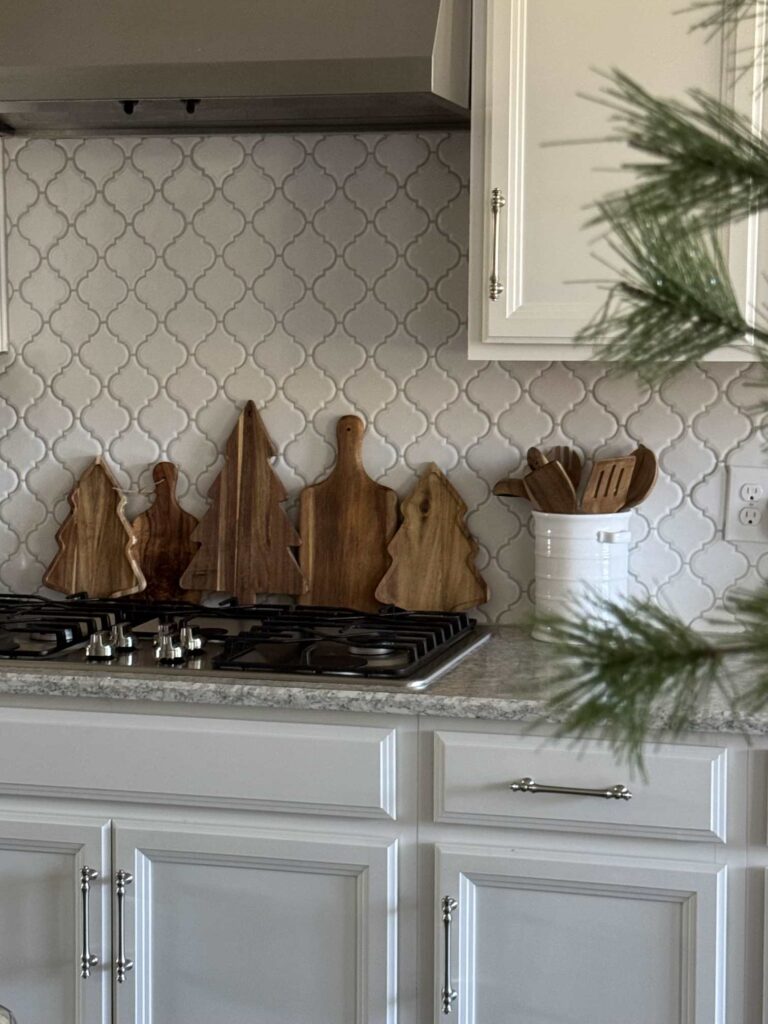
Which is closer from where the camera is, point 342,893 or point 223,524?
point 342,893

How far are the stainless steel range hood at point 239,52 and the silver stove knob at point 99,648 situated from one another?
0.92 metres

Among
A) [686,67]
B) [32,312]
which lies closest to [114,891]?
[32,312]

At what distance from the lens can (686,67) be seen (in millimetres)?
2172

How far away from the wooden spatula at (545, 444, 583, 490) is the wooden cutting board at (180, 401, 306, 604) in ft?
1.74

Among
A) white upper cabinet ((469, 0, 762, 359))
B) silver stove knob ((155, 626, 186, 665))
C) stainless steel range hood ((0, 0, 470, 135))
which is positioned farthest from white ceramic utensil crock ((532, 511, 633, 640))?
stainless steel range hood ((0, 0, 470, 135))

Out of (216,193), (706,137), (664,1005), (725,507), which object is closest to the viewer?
(706,137)

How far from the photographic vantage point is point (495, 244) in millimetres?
2268

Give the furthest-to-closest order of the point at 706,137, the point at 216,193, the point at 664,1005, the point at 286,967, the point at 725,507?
the point at 216,193, the point at 725,507, the point at 286,967, the point at 664,1005, the point at 706,137

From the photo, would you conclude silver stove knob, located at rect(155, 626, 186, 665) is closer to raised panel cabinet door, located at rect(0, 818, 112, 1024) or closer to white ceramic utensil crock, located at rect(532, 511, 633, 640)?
raised panel cabinet door, located at rect(0, 818, 112, 1024)

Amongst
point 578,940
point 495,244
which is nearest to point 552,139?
point 495,244

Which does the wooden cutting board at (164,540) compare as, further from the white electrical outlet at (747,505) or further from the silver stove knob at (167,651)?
the white electrical outlet at (747,505)

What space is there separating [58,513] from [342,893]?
1132 millimetres

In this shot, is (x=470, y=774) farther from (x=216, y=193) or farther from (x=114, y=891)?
(x=216, y=193)

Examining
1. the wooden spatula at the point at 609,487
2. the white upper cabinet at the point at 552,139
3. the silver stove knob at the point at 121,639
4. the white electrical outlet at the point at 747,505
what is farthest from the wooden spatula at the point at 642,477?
the silver stove knob at the point at 121,639
